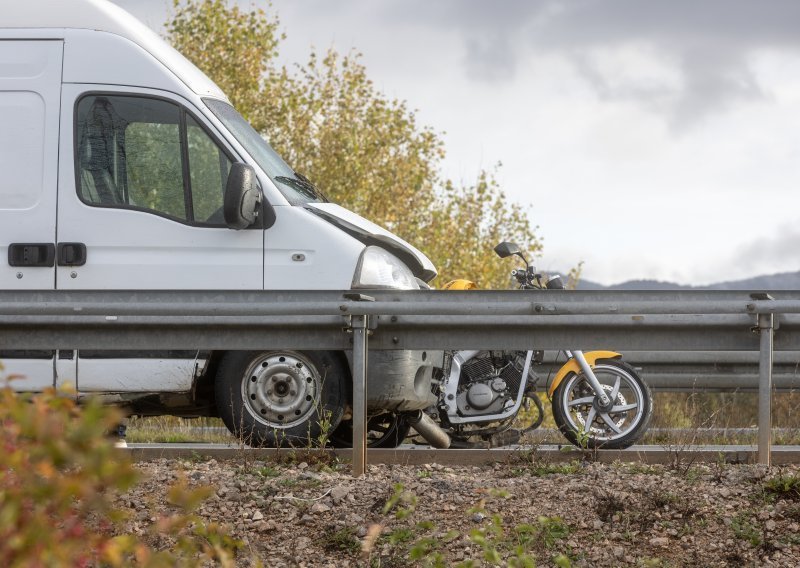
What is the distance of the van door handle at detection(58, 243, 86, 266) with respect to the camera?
7.09 metres

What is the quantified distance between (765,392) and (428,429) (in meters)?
2.70

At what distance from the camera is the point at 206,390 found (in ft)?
23.4

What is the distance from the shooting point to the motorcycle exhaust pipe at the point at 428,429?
7809mm

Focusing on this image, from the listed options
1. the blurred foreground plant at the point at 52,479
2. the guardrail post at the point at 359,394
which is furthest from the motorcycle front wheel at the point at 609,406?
the blurred foreground plant at the point at 52,479

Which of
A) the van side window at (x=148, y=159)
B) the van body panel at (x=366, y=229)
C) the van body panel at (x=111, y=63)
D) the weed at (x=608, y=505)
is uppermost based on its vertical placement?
the van body panel at (x=111, y=63)

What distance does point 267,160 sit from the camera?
24.6 ft

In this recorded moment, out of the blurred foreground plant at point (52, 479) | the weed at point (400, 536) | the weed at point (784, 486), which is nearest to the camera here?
the blurred foreground plant at point (52, 479)

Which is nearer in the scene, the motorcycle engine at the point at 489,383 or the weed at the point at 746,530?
the weed at the point at 746,530

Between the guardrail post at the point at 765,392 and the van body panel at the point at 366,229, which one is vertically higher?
the van body panel at the point at 366,229

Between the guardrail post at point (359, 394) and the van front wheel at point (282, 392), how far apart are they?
641 mm

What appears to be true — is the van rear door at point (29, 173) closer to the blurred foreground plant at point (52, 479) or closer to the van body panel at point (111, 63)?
the van body panel at point (111, 63)

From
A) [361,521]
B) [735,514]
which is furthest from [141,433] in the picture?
[735,514]

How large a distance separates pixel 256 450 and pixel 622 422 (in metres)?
2.74

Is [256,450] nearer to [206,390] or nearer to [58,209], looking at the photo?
[206,390]
